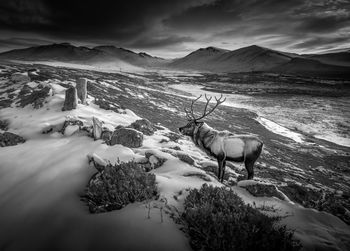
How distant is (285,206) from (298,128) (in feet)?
65.9

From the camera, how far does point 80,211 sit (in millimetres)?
4105

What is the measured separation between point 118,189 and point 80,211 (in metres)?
0.82

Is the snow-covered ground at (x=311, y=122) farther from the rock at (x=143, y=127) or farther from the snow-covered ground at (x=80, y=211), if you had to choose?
the snow-covered ground at (x=80, y=211)

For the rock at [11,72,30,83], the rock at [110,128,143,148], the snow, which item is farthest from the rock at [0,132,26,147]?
the snow

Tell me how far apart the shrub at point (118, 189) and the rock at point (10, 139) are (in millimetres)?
4862

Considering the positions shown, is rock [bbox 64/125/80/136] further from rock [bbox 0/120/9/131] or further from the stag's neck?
the stag's neck

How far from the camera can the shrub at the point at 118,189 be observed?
4.18m

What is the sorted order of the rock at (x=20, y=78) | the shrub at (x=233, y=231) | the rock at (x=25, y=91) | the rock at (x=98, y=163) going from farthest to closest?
the rock at (x=20, y=78) → the rock at (x=25, y=91) → the rock at (x=98, y=163) → the shrub at (x=233, y=231)

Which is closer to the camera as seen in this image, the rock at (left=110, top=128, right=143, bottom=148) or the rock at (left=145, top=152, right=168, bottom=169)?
the rock at (left=145, top=152, right=168, bottom=169)

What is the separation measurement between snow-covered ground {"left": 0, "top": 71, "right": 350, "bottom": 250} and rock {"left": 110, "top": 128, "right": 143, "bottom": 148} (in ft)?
1.27

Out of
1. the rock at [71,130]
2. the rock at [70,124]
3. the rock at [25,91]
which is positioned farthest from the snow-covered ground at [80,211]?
the rock at [25,91]

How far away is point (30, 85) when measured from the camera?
50.9 feet

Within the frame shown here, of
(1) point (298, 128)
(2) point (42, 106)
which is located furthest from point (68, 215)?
(1) point (298, 128)

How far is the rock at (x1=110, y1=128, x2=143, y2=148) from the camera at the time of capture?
7.64m
